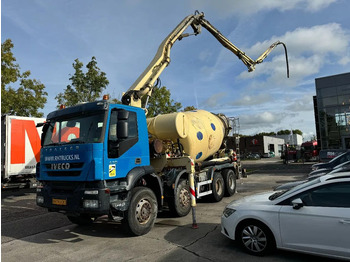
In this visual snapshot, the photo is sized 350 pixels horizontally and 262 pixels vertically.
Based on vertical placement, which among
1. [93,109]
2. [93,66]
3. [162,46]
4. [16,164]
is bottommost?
[16,164]

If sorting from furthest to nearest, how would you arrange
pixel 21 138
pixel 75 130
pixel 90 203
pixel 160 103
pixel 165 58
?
pixel 160 103, pixel 21 138, pixel 165 58, pixel 75 130, pixel 90 203

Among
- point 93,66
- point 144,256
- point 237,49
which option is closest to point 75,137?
point 144,256

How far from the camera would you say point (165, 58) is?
377 inches

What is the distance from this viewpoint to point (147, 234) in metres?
6.10

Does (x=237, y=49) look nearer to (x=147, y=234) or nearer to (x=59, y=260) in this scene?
(x=147, y=234)

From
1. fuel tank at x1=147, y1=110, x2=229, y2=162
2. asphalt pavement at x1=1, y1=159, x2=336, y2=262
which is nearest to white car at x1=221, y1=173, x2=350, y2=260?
asphalt pavement at x1=1, y1=159, x2=336, y2=262

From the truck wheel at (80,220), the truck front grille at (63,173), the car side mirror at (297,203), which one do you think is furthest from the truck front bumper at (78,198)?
the car side mirror at (297,203)

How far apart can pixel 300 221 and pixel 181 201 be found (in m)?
3.82

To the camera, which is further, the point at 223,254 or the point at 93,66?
the point at 93,66

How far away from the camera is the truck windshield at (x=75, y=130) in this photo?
5531 mm

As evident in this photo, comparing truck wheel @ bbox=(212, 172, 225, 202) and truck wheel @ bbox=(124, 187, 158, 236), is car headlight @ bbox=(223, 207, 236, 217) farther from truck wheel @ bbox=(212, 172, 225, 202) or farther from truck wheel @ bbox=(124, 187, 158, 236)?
truck wheel @ bbox=(212, 172, 225, 202)

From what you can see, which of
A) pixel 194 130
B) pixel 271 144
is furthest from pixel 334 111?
pixel 271 144

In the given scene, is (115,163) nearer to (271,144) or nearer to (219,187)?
(219,187)

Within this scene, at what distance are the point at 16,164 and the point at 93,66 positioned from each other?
1005cm
